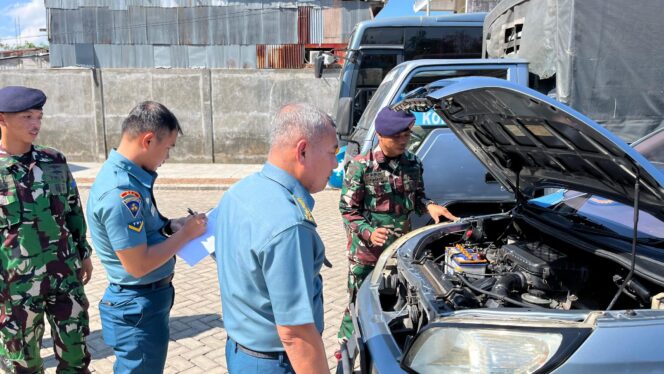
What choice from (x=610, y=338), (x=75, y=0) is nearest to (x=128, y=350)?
(x=610, y=338)

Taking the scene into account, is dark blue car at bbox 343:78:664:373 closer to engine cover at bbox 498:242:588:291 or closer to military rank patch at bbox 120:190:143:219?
engine cover at bbox 498:242:588:291

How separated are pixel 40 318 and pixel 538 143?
267cm

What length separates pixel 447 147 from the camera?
4746mm

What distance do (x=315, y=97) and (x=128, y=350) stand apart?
10.9 metres

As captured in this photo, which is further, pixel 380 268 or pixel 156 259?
pixel 380 268

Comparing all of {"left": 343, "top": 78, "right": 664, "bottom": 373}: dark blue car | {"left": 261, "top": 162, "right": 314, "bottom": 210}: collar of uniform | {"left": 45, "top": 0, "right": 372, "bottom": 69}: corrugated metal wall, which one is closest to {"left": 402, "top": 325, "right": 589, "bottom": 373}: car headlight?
{"left": 343, "top": 78, "right": 664, "bottom": 373}: dark blue car

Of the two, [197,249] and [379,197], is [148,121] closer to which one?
[197,249]

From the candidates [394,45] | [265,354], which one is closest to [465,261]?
[265,354]

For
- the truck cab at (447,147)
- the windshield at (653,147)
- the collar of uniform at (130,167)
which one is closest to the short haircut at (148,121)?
the collar of uniform at (130,167)

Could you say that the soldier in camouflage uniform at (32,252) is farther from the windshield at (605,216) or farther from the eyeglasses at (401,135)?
the windshield at (605,216)

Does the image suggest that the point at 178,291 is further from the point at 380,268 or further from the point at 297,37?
the point at 297,37

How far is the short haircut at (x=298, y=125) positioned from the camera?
1.59 meters

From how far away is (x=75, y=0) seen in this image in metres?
19.6

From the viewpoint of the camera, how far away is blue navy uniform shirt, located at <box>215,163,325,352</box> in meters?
1.49
